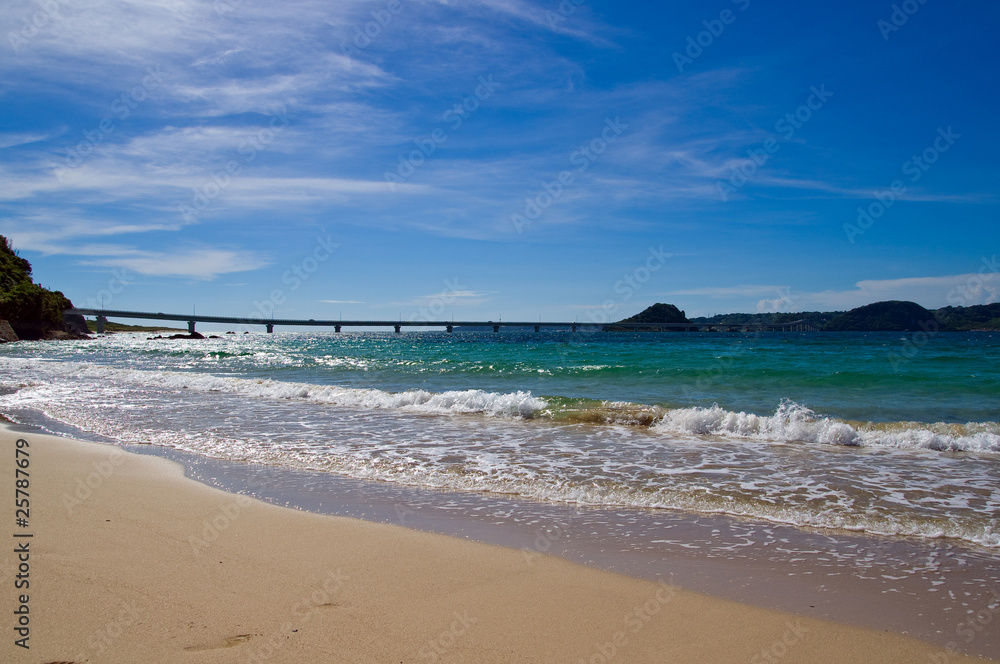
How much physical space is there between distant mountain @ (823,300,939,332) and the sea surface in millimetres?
90770

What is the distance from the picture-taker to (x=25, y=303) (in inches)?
2121

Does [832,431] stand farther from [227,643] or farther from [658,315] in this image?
[658,315]

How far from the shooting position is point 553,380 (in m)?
20.6

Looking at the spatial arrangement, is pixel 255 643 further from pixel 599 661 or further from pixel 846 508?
pixel 846 508

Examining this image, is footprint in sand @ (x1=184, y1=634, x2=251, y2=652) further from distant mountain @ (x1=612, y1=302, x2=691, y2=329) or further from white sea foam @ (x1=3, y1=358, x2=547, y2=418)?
distant mountain @ (x1=612, y1=302, x2=691, y2=329)

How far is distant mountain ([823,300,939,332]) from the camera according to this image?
93.2 m

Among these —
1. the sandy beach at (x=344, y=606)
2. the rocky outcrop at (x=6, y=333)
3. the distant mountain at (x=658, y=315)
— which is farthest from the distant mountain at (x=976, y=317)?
the rocky outcrop at (x=6, y=333)

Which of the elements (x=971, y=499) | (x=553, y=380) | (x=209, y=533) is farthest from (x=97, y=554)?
(x=553, y=380)

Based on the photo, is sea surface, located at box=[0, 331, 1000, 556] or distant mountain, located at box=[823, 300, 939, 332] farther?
distant mountain, located at box=[823, 300, 939, 332]

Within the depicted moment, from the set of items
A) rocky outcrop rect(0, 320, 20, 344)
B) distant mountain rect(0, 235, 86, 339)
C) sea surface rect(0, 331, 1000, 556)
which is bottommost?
sea surface rect(0, 331, 1000, 556)

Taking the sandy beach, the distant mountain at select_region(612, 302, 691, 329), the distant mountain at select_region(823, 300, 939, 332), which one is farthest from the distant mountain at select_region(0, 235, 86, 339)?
the distant mountain at select_region(823, 300, 939, 332)

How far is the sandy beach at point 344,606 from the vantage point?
3037 millimetres

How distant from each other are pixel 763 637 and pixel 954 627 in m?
1.36

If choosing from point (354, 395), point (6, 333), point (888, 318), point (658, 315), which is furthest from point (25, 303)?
point (888, 318)
